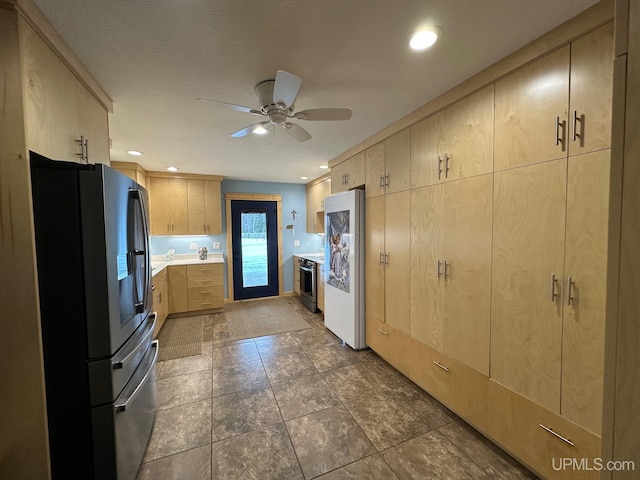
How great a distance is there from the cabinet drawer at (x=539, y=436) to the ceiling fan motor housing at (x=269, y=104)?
90.5 inches

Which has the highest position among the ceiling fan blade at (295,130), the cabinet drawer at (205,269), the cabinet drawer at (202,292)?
the ceiling fan blade at (295,130)

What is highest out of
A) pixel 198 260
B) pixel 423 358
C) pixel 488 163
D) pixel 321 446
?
pixel 488 163

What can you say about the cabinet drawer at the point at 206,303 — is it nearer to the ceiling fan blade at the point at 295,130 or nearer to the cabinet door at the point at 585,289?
the ceiling fan blade at the point at 295,130

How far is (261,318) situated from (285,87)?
144 inches

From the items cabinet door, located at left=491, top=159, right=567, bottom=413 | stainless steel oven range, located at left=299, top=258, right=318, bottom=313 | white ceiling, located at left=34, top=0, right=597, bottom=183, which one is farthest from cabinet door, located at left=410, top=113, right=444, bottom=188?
stainless steel oven range, located at left=299, top=258, right=318, bottom=313

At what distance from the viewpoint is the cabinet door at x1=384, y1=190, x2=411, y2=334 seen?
8.01 feet

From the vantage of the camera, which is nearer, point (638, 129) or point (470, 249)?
point (638, 129)

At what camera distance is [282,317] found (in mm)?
4336

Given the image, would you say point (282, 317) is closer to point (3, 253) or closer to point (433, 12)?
point (3, 253)

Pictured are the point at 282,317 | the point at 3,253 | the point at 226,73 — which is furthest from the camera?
the point at 282,317

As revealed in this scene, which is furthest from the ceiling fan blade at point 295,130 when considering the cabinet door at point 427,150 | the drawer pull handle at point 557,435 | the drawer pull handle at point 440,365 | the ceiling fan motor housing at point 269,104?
the drawer pull handle at point 557,435

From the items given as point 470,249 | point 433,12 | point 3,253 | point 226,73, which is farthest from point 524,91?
point 3,253

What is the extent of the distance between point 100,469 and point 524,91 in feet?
9.86

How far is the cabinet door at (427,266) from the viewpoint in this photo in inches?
82.6
